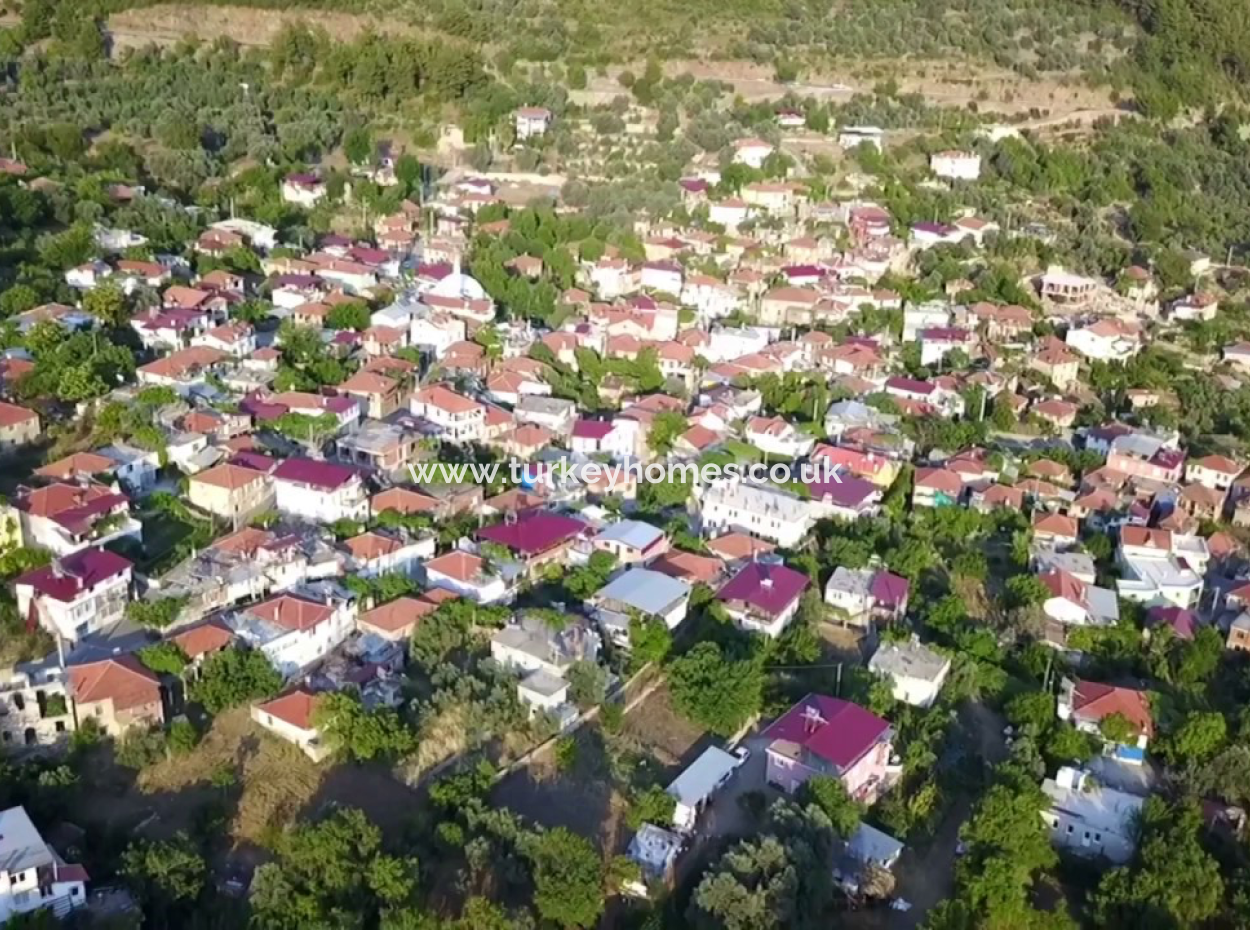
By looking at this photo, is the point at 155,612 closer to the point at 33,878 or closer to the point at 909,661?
the point at 33,878

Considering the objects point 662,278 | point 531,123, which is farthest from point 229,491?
point 531,123

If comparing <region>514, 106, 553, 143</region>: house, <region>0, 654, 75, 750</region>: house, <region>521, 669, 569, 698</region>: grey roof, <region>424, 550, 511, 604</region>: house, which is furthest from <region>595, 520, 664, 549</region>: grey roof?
<region>514, 106, 553, 143</region>: house

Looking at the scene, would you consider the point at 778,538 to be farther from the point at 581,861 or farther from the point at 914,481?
the point at 581,861

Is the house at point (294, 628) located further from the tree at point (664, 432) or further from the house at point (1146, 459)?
the house at point (1146, 459)

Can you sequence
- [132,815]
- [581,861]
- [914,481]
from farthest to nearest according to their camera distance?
[914,481] < [132,815] < [581,861]

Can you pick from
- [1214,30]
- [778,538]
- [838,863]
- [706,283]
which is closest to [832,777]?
[838,863]

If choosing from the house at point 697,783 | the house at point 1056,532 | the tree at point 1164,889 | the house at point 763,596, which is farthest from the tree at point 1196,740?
the house at point 697,783
